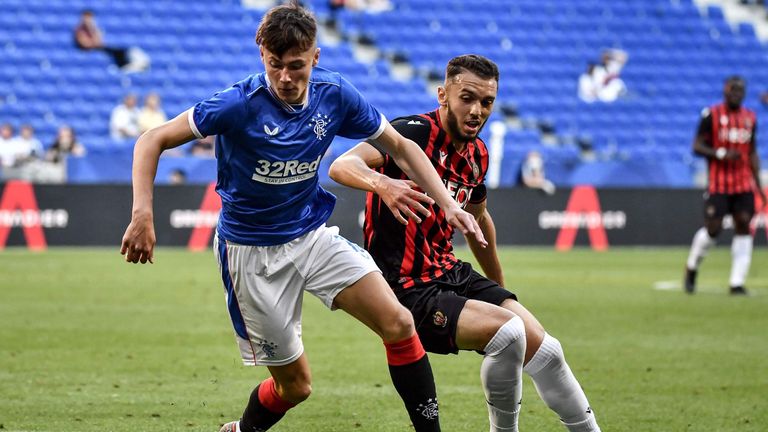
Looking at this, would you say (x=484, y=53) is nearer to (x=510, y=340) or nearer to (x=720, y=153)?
(x=720, y=153)

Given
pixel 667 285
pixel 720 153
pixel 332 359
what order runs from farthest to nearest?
pixel 667 285
pixel 720 153
pixel 332 359

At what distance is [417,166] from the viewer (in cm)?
521

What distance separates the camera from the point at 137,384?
7324 mm

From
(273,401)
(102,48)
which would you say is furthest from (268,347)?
(102,48)

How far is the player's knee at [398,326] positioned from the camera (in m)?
5.04

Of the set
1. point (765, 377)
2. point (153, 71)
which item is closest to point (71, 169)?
point (153, 71)

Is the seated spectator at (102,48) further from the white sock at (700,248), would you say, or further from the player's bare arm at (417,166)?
the player's bare arm at (417,166)

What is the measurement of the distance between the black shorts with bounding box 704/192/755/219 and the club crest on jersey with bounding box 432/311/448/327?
8.79 meters

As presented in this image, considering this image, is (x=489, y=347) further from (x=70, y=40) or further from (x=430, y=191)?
(x=70, y=40)

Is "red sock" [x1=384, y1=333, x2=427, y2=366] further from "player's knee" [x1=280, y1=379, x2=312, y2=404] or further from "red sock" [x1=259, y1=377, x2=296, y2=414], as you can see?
"red sock" [x1=259, y1=377, x2=296, y2=414]

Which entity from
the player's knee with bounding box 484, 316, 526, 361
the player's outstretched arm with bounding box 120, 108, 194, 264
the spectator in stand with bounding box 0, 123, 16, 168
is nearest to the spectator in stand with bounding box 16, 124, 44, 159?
the spectator in stand with bounding box 0, 123, 16, 168

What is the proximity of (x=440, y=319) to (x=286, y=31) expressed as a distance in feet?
4.61

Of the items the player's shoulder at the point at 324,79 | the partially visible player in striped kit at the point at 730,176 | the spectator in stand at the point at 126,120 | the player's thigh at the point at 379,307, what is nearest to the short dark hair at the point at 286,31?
the player's shoulder at the point at 324,79

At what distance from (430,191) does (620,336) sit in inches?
204
